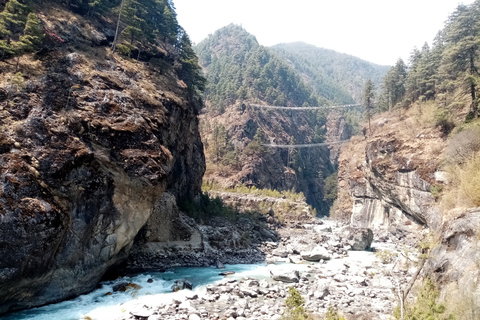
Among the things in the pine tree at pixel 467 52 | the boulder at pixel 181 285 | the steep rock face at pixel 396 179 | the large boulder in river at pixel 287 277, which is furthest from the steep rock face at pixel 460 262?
the pine tree at pixel 467 52

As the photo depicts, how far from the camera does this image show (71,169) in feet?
50.9

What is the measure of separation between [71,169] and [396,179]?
32453 mm

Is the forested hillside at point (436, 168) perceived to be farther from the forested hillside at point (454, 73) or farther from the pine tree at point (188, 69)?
the pine tree at point (188, 69)

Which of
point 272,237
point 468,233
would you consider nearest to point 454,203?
point 468,233

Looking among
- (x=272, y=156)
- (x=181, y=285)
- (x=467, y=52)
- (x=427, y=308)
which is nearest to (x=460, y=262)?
(x=427, y=308)

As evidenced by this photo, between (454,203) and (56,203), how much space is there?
736 inches

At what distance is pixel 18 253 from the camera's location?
12008 mm

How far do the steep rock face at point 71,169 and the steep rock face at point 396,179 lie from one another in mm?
21664

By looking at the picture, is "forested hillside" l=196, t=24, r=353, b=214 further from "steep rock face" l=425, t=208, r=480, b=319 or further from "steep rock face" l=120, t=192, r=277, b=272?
"steep rock face" l=425, t=208, r=480, b=319

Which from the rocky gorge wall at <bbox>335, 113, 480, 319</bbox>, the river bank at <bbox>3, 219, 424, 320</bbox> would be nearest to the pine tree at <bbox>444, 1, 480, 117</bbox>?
the rocky gorge wall at <bbox>335, 113, 480, 319</bbox>

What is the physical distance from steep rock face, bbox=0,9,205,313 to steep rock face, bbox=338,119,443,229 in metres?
21.7

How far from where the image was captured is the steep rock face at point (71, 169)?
41.7 feet

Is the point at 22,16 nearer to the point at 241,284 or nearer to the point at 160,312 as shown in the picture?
the point at 160,312

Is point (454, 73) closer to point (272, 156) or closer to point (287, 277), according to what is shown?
point (287, 277)
